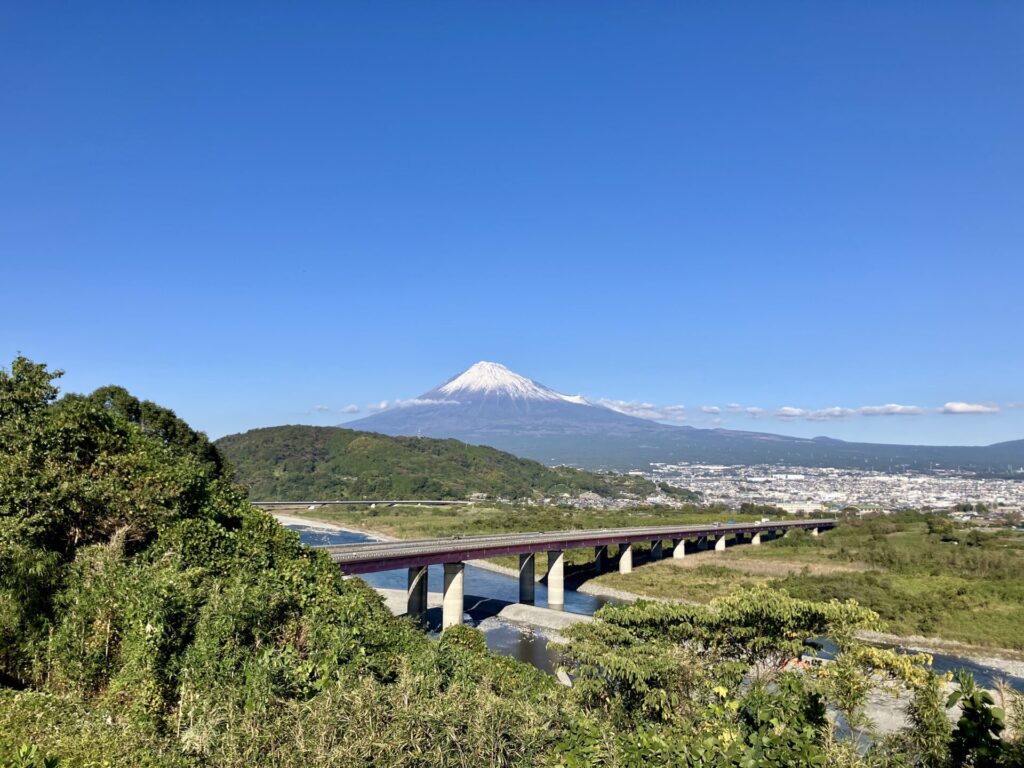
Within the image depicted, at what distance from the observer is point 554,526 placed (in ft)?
242

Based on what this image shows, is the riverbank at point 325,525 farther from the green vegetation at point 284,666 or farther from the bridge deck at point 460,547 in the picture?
the green vegetation at point 284,666

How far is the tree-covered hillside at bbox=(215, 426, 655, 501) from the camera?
123812 millimetres

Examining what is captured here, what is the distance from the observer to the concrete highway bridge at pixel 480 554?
35469 mm

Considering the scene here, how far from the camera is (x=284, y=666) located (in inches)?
387

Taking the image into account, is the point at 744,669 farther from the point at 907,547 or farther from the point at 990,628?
the point at 907,547

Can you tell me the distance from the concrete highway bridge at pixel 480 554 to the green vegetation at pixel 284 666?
43.2 ft

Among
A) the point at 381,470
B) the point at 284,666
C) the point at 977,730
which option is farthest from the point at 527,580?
the point at 381,470

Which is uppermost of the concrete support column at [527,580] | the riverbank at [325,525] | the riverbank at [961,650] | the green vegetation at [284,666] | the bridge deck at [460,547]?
the green vegetation at [284,666]

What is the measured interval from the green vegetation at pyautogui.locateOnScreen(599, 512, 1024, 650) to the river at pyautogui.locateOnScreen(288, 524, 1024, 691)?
445 centimetres

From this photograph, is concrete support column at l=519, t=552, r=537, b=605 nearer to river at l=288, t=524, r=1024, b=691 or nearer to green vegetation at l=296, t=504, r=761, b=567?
river at l=288, t=524, r=1024, b=691

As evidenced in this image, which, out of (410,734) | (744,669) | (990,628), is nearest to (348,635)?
(410,734)

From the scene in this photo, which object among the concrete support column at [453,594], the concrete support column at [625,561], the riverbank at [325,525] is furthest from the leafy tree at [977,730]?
the riverbank at [325,525]

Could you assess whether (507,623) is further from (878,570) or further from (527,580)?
(878,570)

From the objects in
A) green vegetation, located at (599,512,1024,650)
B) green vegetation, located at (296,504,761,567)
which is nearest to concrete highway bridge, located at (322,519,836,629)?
green vegetation, located at (599,512,1024,650)
